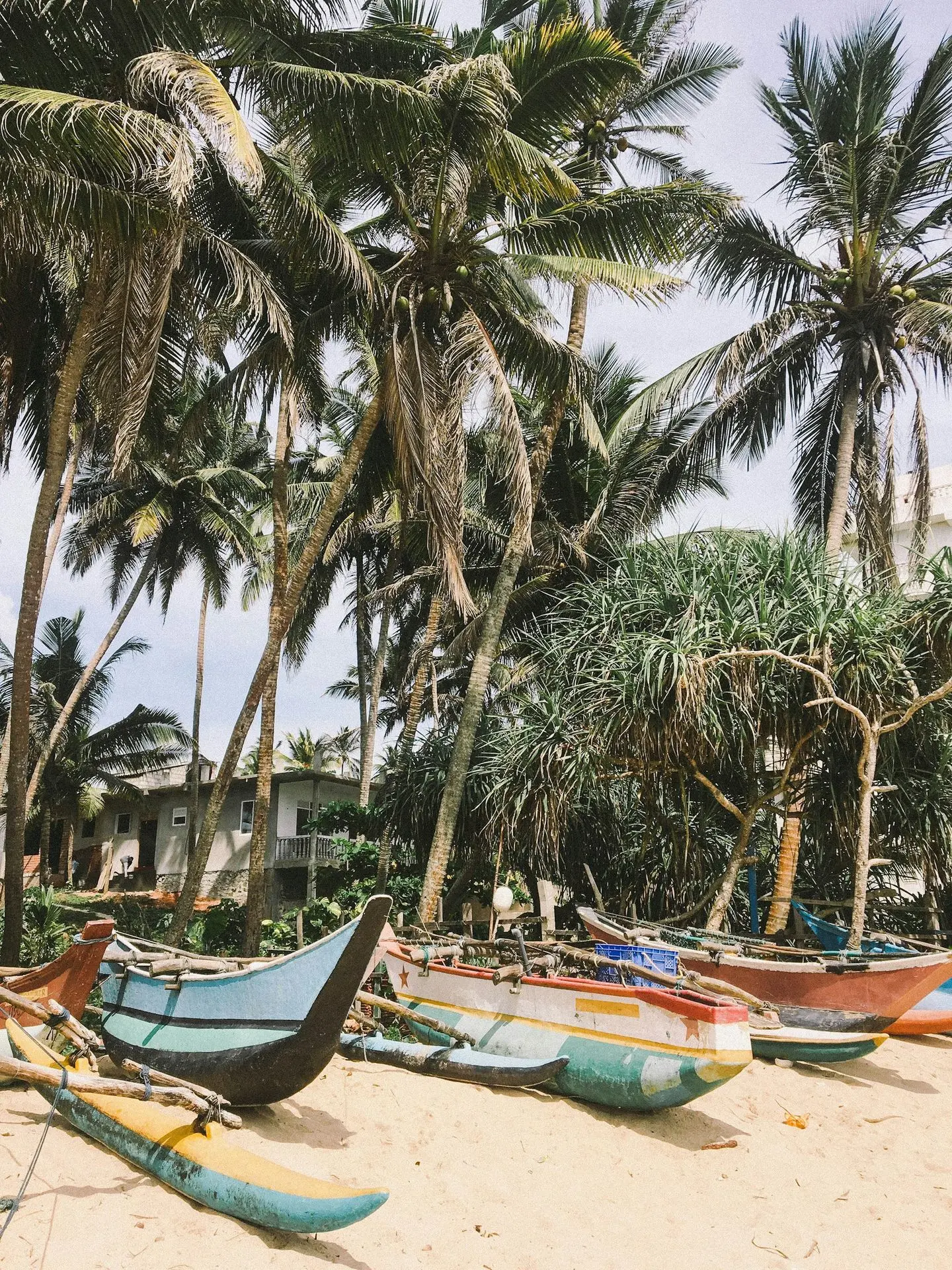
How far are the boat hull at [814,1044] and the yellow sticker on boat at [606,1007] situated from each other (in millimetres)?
1806

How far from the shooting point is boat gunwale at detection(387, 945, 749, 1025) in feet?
23.0

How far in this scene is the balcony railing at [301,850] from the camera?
78.2 ft

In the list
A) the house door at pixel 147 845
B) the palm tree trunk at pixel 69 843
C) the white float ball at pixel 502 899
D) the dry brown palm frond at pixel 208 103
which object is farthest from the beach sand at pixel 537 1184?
the palm tree trunk at pixel 69 843

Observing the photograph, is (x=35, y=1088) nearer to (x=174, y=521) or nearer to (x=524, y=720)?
(x=524, y=720)

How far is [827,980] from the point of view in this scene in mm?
9336

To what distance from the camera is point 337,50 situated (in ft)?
34.6

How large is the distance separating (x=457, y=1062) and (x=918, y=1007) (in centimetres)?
591

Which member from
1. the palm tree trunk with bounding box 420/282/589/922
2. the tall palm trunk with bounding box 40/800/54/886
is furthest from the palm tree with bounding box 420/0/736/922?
the tall palm trunk with bounding box 40/800/54/886

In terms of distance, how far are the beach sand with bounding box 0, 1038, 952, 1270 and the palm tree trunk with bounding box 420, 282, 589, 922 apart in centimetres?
422

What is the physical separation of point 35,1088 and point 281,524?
8028 mm

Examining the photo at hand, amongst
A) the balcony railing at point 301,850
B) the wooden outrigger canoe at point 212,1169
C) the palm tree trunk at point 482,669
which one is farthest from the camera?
the balcony railing at point 301,850

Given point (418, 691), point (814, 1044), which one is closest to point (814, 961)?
point (814, 1044)

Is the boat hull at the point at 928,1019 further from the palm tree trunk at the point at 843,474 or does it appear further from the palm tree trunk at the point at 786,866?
the palm tree trunk at the point at 843,474

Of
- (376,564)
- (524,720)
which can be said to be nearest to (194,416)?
(524,720)
